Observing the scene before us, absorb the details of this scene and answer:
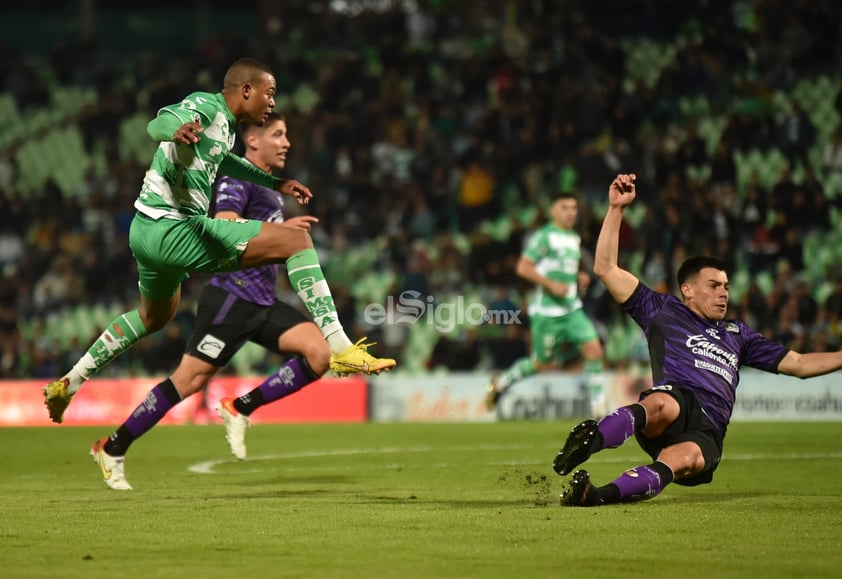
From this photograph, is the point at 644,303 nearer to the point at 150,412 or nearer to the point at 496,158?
the point at 150,412

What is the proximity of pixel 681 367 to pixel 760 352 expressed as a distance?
1.92ft

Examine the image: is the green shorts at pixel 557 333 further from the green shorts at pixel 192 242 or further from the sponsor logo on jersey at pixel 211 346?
the green shorts at pixel 192 242

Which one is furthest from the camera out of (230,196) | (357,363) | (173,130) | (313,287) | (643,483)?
(230,196)

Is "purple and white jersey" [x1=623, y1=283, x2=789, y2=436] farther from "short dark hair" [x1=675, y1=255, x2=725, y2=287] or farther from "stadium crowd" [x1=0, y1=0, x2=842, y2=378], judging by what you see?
"stadium crowd" [x1=0, y1=0, x2=842, y2=378]

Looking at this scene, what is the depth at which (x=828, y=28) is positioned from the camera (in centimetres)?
2233

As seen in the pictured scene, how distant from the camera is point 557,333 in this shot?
15.9 m

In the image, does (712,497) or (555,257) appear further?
(555,257)

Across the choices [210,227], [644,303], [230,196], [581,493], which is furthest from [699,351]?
[230,196]

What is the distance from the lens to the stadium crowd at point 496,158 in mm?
19438

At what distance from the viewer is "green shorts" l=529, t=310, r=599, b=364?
51.8 feet

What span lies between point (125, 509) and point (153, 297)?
1.57 m

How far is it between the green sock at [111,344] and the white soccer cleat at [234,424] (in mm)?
1679

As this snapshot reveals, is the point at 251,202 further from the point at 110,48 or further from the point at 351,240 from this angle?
the point at 110,48

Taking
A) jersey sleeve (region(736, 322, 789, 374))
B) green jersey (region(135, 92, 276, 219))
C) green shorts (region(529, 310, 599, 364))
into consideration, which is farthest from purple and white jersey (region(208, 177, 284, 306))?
green shorts (region(529, 310, 599, 364))
